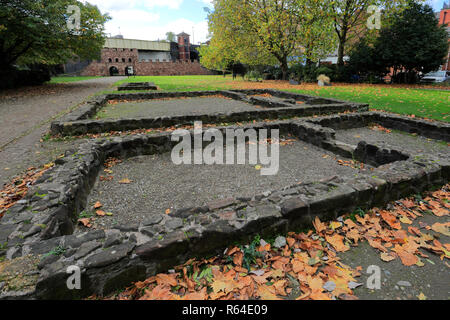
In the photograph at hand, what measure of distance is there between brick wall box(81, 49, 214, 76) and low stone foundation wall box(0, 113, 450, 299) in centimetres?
5423

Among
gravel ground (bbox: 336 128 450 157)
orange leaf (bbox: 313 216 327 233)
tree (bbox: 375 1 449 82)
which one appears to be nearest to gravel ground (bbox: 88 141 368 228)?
orange leaf (bbox: 313 216 327 233)

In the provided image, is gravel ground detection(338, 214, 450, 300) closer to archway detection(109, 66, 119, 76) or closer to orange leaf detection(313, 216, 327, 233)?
orange leaf detection(313, 216, 327, 233)

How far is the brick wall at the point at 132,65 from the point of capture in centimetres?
5069

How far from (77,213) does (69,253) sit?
1.26 metres

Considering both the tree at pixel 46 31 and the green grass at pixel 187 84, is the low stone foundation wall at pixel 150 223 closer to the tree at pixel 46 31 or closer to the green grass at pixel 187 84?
the green grass at pixel 187 84

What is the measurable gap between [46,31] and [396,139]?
63.4 ft

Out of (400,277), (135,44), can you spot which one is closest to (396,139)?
(400,277)

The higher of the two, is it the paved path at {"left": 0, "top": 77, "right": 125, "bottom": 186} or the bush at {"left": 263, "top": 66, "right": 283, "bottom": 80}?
the bush at {"left": 263, "top": 66, "right": 283, "bottom": 80}

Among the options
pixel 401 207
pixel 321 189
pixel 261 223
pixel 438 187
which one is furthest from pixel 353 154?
pixel 261 223

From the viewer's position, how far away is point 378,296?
197 centimetres

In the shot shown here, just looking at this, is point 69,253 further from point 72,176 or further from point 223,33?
point 223,33

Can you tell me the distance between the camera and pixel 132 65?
54.7m

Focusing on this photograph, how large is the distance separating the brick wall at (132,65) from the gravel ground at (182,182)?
53.2 m

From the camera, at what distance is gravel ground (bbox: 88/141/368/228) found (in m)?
3.37
